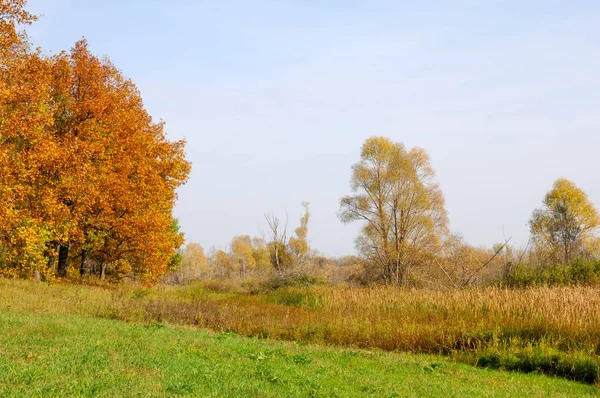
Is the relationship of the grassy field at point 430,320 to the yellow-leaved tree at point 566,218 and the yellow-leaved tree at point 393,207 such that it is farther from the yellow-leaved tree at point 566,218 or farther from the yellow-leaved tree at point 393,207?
the yellow-leaved tree at point 566,218

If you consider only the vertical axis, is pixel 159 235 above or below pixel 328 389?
above

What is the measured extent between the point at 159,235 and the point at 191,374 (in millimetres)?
20321

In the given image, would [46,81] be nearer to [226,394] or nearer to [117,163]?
[117,163]

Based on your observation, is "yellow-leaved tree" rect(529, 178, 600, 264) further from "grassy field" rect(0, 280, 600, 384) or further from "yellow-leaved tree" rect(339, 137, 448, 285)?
"grassy field" rect(0, 280, 600, 384)

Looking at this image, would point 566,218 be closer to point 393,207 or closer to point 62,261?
point 393,207

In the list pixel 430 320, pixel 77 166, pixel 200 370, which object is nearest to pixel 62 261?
pixel 77 166

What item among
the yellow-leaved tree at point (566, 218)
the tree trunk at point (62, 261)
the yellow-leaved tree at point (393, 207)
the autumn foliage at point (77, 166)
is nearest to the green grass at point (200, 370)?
the autumn foliage at point (77, 166)

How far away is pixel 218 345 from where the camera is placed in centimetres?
1159

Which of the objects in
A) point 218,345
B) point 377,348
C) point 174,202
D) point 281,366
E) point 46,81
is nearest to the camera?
point 281,366

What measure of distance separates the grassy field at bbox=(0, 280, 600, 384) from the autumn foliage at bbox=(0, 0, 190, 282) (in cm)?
323

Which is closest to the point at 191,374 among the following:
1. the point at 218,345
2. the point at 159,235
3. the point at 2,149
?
the point at 218,345

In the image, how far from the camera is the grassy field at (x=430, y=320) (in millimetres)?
13523

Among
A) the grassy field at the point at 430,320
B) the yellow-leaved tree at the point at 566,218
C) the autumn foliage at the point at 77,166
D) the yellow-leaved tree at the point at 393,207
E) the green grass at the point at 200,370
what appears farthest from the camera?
the yellow-leaved tree at the point at 566,218

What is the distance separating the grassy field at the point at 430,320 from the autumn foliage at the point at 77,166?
3234 millimetres
